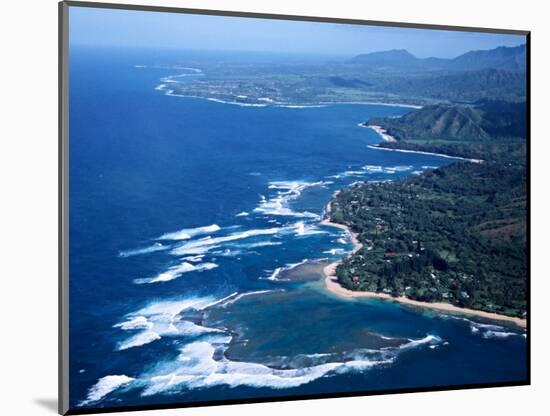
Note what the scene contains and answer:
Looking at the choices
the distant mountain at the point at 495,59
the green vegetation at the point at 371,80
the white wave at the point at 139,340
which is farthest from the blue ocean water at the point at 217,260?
the distant mountain at the point at 495,59

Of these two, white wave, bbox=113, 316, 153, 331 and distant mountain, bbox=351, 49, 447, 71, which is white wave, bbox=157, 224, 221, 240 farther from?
distant mountain, bbox=351, 49, 447, 71

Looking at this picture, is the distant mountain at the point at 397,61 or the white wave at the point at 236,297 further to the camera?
the distant mountain at the point at 397,61

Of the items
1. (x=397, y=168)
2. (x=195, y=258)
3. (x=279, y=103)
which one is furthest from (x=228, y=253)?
(x=397, y=168)

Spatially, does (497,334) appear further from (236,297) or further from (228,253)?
(228,253)

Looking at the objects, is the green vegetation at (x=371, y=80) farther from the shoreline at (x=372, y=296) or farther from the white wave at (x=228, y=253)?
the white wave at (x=228, y=253)

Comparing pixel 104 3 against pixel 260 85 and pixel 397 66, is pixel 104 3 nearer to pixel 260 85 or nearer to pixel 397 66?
pixel 260 85

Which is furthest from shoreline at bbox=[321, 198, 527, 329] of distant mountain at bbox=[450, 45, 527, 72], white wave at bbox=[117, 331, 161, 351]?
distant mountain at bbox=[450, 45, 527, 72]

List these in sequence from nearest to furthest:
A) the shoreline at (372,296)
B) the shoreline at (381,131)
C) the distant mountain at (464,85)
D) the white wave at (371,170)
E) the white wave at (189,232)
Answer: the white wave at (189,232)
the shoreline at (372,296)
the white wave at (371,170)
the shoreline at (381,131)
the distant mountain at (464,85)
